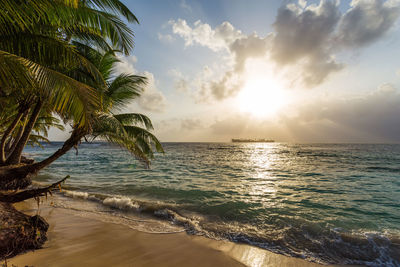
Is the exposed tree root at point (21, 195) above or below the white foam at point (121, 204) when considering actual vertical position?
above

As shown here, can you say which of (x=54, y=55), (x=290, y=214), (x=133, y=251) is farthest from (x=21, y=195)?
(x=290, y=214)

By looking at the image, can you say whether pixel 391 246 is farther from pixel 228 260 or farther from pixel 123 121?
pixel 123 121

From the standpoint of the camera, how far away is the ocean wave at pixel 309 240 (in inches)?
165

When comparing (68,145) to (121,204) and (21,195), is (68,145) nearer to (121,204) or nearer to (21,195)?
(21,195)

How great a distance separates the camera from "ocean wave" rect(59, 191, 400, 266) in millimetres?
4195

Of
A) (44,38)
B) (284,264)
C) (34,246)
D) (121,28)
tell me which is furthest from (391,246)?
(44,38)

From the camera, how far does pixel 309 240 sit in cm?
488

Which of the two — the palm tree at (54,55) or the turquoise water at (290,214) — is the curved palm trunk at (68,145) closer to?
the palm tree at (54,55)

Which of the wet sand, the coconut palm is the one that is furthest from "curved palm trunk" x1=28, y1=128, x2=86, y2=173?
the wet sand

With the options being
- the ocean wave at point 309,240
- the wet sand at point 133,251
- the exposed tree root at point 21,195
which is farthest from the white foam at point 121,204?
the exposed tree root at point 21,195

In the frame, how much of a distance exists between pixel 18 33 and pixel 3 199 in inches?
149

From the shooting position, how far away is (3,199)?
13.4 feet

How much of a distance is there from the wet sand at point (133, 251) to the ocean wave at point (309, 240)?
384mm

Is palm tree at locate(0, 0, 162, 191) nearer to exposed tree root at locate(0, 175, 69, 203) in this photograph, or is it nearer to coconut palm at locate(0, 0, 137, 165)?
coconut palm at locate(0, 0, 137, 165)
